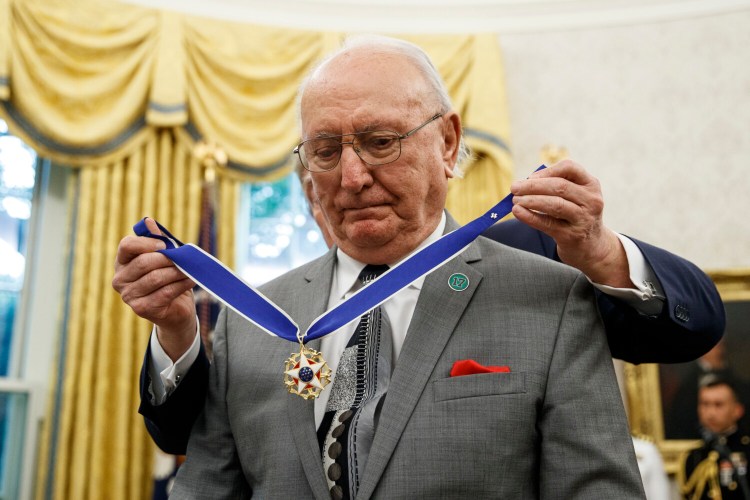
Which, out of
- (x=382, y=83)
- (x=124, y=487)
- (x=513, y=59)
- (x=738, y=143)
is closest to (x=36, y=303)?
(x=124, y=487)

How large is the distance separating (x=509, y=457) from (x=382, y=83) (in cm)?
80

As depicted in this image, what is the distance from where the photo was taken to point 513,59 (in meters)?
6.20

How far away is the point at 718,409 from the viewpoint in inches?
205

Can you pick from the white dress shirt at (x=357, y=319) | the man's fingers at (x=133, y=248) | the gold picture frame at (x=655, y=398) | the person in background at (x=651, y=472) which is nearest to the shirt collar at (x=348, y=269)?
the white dress shirt at (x=357, y=319)

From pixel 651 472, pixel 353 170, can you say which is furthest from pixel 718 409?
pixel 353 170

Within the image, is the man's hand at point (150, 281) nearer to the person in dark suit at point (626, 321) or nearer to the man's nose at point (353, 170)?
the person in dark suit at point (626, 321)

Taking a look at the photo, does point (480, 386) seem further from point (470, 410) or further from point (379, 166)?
point (379, 166)

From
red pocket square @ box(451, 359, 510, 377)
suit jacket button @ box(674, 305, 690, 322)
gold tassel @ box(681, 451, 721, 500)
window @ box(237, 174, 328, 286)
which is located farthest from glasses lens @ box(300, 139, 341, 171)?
gold tassel @ box(681, 451, 721, 500)

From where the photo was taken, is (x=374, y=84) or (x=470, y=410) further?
(x=374, y=84)

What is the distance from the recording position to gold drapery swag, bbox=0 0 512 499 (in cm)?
500

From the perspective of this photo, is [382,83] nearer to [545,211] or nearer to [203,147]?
[545,211]

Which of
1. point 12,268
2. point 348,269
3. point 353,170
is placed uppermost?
point 12,268

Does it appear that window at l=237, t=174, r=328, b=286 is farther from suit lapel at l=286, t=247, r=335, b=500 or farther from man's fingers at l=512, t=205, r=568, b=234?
man's fingers at l=512, t=205, r=568, b=234

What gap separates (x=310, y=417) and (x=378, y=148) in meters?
0.57
